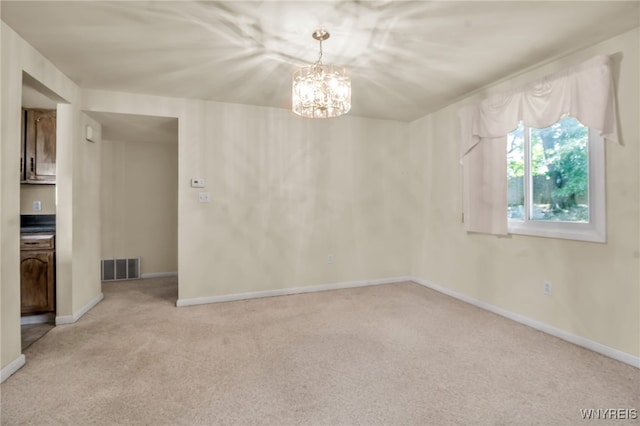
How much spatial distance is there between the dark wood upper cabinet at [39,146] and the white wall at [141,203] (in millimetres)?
1329

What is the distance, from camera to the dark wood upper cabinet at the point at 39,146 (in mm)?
3416

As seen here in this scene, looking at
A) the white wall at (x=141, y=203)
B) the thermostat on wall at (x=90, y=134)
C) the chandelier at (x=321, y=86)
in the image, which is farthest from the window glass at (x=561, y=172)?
the white wall at (x=141, y=203)

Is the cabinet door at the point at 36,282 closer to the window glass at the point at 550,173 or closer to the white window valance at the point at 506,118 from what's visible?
the white window valance at the point at 506,118

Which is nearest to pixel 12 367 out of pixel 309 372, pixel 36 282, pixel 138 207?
pixel 36 282

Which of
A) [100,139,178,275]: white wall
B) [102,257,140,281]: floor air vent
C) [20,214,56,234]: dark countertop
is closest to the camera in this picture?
[20,214,56,234]: dark countertop

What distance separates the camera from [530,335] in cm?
269

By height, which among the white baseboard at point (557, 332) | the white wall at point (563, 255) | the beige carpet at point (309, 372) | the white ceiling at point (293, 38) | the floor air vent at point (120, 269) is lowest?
the beige carpet at point (309, 372)

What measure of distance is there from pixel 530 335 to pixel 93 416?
10.8 ft

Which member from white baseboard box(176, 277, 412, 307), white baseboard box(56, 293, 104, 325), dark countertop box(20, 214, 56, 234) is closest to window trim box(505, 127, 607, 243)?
white baseboard box(176, 277, 412, 307)

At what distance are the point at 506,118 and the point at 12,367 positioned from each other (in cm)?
459

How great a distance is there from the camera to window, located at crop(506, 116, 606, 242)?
2449 millimetres

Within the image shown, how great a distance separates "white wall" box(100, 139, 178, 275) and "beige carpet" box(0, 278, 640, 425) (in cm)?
198

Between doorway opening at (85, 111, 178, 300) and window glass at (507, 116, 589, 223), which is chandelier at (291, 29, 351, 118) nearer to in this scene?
window glass at (507, 116, 589, 223)

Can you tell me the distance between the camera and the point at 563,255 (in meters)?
2.65
